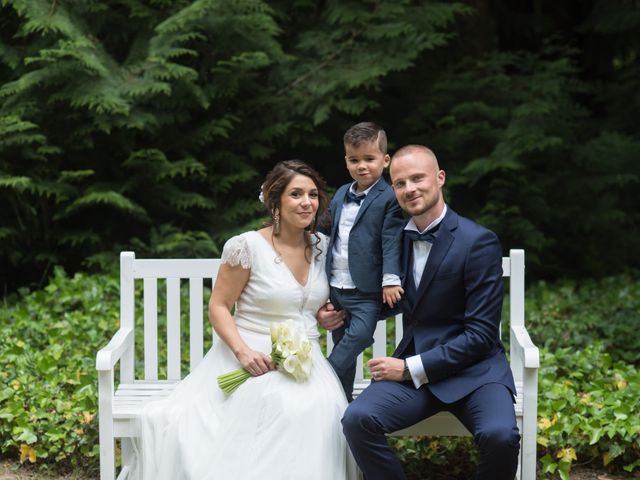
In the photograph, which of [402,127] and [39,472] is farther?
[402,127]

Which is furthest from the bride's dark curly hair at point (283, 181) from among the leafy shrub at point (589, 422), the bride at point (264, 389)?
the leafy shrub at point (589, 422)

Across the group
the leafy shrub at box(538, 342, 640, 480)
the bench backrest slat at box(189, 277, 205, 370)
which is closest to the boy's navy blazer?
the bench backrest slat at box(189, 277, 205, 370)

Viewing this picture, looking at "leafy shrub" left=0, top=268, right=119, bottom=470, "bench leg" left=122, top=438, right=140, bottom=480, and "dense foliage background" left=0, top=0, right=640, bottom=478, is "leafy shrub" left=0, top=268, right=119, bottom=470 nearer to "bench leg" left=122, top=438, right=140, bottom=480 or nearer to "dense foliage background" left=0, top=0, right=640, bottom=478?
"dense foliage background" left=0, top=0, right=640, bottom=478

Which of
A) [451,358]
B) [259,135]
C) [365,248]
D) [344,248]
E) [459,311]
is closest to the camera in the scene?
[451,358]

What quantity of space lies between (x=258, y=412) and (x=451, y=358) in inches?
33.5

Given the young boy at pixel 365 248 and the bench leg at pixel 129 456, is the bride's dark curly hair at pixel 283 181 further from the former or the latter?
the bench leg at pixel 129 456

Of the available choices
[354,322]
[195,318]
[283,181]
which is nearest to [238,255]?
[283,181]

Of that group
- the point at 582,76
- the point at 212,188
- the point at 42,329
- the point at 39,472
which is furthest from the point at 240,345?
the point at 582,76

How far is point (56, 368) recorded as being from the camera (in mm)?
5312

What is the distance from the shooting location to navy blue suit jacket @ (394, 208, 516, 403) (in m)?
3.77

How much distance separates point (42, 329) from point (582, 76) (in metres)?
7.16

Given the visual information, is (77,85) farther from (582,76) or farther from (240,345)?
(582,76)

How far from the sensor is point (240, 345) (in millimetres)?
3992

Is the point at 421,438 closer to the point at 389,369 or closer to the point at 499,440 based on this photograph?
the point at 389,369
